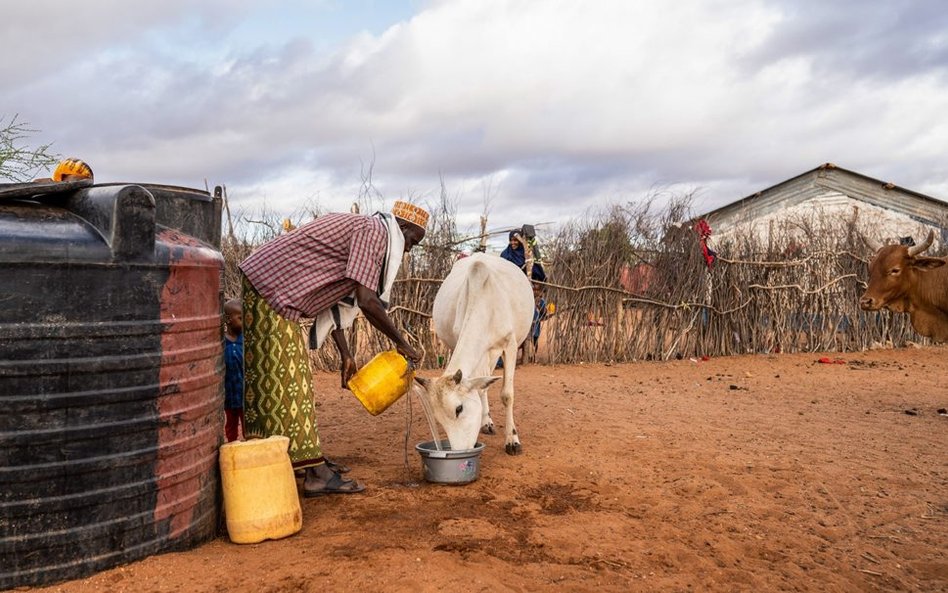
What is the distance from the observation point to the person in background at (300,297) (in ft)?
12.3

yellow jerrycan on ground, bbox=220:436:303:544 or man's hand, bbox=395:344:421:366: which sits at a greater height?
man's hand, bbox=395:344:421:366

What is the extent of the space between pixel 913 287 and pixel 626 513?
17.5 ft

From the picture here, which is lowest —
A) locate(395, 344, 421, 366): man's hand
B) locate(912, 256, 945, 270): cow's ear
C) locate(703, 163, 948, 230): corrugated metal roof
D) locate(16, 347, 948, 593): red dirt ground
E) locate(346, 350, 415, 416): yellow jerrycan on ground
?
locate(16, 347, 948, 593): red dirt ground

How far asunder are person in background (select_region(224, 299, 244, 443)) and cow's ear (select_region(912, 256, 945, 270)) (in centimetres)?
660

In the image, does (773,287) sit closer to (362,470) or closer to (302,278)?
(362,470)

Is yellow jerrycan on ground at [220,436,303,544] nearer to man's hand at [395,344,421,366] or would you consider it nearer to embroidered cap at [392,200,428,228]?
man's hand at [395,344,421,366]

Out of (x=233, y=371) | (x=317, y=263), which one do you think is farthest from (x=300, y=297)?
(x=233, y=371)

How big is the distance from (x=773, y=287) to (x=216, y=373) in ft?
36.0

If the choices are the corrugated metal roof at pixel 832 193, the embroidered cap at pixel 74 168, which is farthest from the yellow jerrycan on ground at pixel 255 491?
the corrugated metal roof at pixel 832 193

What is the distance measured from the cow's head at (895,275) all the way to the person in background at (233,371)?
6.31m

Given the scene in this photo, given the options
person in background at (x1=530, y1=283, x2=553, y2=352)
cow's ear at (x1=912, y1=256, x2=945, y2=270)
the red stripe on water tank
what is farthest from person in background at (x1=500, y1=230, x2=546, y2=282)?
the red stripe on water tank

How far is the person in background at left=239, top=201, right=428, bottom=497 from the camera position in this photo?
376 centimetres

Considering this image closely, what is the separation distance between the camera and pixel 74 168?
5.11 m

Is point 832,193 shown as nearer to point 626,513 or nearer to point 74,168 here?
point 626,513
